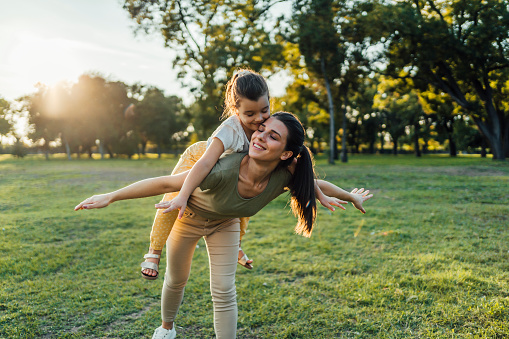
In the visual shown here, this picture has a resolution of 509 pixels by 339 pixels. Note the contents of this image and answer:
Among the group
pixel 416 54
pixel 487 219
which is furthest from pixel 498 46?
pixel 487 219

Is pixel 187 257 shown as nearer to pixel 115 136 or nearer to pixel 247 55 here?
pixel 247 55

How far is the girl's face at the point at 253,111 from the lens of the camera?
297 centimetres

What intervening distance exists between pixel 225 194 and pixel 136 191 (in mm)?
605

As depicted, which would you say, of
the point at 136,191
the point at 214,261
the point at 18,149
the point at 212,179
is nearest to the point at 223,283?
the point at 214,261

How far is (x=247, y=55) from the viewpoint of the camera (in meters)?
25.3

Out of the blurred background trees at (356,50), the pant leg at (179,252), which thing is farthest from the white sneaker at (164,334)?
the blurred background trees at (356,50)

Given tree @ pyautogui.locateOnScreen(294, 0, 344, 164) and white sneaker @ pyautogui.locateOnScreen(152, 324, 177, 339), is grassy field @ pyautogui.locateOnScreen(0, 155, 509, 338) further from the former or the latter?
tree @ pyautogui.locateOnScreen(294, 0, 344, 164)

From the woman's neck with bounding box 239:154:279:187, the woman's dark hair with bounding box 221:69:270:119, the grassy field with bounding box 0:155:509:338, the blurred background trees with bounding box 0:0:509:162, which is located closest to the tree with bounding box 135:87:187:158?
the blurred background trees with bounding box 0:0:509:162

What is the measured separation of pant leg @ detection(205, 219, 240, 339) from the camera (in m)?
2.71

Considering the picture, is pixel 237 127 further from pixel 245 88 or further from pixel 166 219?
pixel 166 219

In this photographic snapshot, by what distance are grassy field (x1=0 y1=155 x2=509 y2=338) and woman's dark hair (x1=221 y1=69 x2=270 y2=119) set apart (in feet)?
7.32

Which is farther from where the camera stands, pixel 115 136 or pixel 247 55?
pixel 115 136

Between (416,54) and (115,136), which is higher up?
(416,54)

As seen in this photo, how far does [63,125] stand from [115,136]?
663 cm
